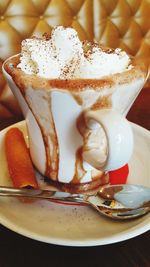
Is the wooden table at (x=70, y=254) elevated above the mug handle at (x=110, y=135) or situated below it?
below

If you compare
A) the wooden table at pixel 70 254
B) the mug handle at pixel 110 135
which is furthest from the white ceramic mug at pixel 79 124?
the wooden table at pixel 70 254

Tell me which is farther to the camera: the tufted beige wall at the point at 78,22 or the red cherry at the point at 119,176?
the tufted beige wall at the point at 78,22

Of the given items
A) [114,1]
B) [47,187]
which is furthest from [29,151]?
[114,1]

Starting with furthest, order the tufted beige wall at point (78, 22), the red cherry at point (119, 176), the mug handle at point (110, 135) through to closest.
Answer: the tufted beige wall at point (78, 22)
the red cherry at point (119, 176)
the mug handle at point (110, 135)

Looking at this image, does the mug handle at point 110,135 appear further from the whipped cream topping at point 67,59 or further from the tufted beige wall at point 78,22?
the tufted beige wall at point 78,22

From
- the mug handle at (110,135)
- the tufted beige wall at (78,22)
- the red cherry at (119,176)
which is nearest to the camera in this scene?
the mug handle at (110,135)

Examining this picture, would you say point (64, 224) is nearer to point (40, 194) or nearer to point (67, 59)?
point (40, 194)

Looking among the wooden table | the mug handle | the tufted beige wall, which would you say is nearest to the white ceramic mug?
the mug handle

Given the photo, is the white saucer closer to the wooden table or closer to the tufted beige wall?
the wooden table
